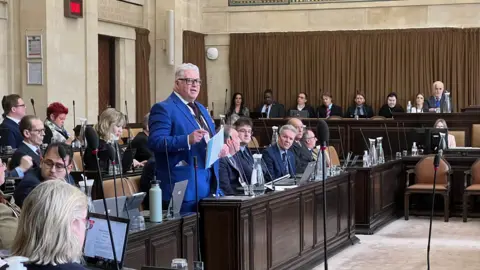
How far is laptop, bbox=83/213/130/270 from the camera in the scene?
12.9 ft

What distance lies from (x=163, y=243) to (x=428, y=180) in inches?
277

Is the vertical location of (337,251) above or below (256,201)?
below

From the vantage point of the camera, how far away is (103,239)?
4000 mm

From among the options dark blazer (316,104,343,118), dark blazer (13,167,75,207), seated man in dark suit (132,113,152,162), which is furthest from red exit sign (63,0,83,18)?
dark blazer (13,167,75,207)

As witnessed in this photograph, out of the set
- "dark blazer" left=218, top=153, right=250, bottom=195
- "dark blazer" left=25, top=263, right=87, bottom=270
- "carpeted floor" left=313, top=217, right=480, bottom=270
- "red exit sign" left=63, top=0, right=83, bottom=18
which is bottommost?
"carpeted floor" left=313, top=217, right=480, bottom=270

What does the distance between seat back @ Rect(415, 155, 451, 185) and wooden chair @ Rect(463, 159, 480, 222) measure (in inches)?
13.1

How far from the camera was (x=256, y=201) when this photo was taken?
6590mm

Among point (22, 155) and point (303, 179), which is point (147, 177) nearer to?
point (22, 155)

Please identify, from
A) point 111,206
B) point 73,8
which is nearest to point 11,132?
point 111,206

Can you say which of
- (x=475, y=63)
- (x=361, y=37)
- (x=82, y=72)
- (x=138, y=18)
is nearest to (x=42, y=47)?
(x=82, y=72)

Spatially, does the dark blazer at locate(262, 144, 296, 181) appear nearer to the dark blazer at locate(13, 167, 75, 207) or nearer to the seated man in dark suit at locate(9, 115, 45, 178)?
the seated man in dark suit at locate(9, 115, 45, 178)

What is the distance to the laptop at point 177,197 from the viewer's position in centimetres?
548

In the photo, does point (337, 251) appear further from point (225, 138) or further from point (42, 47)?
point (42, 47)

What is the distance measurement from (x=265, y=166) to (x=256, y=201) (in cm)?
152
